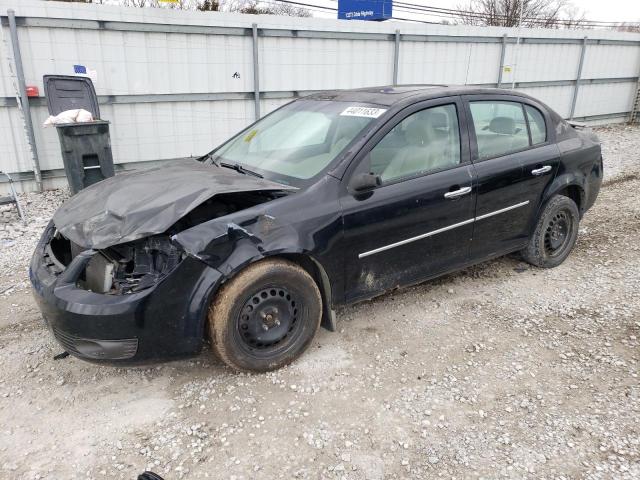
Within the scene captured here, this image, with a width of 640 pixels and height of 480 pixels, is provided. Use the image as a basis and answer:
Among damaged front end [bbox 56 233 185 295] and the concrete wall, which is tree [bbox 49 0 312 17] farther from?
damaged front end [bbox 56 233 185 295]

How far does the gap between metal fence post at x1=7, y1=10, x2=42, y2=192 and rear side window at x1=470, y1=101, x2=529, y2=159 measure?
5.86 meters

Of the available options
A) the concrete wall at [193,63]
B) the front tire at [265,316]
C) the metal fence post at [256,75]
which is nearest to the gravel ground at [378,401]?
the front tire at [265,316]

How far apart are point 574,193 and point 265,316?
325 centimetres

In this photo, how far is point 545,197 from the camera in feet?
13.9

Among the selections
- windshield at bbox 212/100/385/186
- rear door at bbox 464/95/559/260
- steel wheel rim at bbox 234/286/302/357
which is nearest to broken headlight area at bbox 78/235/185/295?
steel wheel rim at bbox 234/286/302/357

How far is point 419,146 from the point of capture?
351cm

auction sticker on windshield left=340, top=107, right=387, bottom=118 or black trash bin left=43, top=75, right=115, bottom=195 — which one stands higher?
auction sticker on windshield left=340, top=107, right=387, bottom=118

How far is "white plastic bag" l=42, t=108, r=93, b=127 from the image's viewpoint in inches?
245

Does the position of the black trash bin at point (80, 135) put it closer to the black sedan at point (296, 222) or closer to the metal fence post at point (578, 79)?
the black sedan at point (296, 222)

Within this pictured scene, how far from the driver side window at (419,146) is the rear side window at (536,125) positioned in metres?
0.94

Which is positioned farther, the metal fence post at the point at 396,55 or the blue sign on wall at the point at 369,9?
the blue sign on wall at the point at 369,9

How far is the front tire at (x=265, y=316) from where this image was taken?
110 inches

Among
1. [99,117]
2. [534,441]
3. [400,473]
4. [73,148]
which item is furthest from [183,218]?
[99,117]

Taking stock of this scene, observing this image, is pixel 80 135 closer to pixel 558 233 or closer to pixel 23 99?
pixel 23 99
